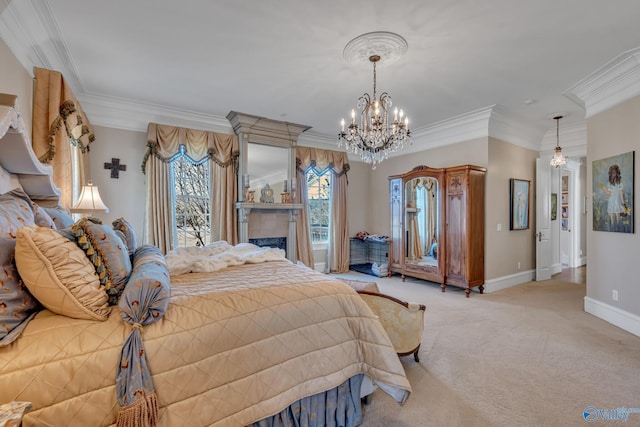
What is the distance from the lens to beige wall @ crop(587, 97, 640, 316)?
3031 millimetres

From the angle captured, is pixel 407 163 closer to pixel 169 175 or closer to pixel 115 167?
pixel 169 175

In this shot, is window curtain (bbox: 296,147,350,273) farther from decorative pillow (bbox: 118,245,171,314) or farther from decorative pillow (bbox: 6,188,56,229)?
decorative pillow (bbox: 118,245,171,314)

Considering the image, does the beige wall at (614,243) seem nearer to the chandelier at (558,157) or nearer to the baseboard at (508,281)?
the chandelier at (558,157)

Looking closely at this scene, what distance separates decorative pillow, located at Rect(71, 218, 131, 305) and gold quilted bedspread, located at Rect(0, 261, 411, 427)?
14 cm

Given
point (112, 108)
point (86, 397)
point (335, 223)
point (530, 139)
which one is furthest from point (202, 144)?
point (530, 139)

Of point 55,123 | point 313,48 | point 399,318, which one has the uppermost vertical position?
point 313,48

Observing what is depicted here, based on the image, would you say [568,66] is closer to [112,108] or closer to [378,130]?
[378,130]

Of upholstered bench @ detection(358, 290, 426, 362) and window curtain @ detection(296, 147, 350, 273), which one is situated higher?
window curtain @ detection(296, 147, 350, 273)

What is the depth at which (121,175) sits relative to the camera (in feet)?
13.8

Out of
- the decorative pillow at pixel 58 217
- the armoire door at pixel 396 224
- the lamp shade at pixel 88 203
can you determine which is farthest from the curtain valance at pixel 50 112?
the armoire door at pixel 396 224

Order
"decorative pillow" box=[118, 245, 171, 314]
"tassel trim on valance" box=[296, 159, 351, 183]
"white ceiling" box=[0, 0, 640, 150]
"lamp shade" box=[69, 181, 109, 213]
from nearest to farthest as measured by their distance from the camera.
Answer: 1. "decorative pillow" box=[118, 245, 171, 314]
2. "white ceiling" box=[0, 0, 640, 150]
3. "lamp shade" box=[69, 181, 109, 213]
4. "tassel trim on valance" box=[296, 159, 351, 183]

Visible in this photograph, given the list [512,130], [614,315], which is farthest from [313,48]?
[614,315]

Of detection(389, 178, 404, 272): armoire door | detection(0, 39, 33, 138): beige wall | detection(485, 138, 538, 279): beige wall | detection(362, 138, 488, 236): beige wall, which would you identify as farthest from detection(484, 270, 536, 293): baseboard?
detection(0, 39, 33, 138): beige wall

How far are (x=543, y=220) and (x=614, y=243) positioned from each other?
7.48 feet
